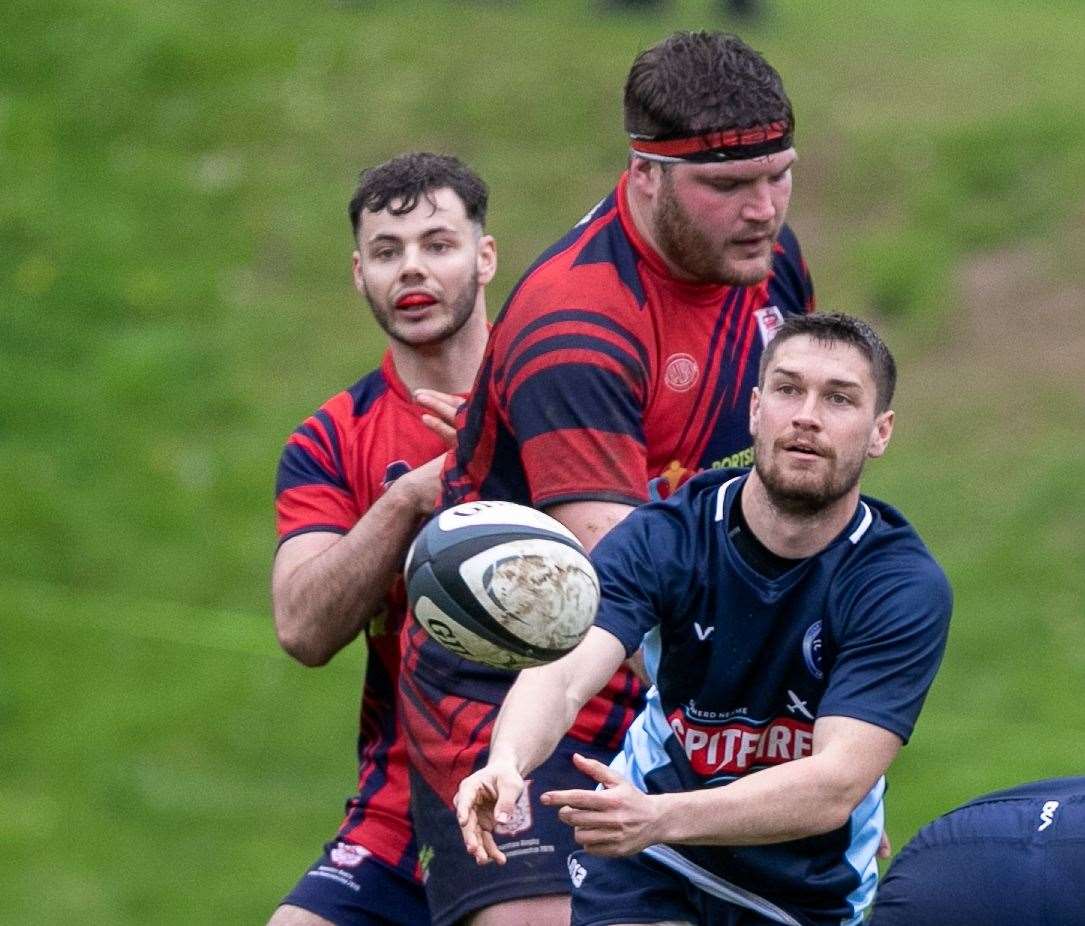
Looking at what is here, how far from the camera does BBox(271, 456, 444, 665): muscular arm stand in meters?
5.98

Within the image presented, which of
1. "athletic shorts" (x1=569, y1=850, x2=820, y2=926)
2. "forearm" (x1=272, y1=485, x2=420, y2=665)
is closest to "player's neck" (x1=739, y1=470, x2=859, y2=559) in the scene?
"athletic shorts" (x1=569, y1=850, x2=820, y2=926)

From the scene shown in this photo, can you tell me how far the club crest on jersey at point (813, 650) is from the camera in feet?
16.5

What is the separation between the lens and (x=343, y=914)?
20.6 feet

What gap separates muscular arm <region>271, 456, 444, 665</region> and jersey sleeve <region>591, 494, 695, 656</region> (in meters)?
0.94

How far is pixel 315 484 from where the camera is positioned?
253 inches

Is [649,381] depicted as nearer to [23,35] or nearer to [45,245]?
[45,245]

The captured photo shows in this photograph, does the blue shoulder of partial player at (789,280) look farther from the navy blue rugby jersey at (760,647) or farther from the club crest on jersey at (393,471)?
the club crest on jersey at (393,471)

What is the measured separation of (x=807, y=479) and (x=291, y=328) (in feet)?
36.9

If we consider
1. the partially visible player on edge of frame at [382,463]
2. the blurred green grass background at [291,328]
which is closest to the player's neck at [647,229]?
the partially visible player on edge of frame at [382,463]

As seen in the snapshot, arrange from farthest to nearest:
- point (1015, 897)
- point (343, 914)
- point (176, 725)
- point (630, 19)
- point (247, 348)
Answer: point (630, 19) < point (247, 348) < point (176, 725) < point (343, 914) < point (1015, 897)

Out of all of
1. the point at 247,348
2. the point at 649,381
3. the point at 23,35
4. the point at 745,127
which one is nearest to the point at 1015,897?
the point at 649,381

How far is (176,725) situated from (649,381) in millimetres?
6584

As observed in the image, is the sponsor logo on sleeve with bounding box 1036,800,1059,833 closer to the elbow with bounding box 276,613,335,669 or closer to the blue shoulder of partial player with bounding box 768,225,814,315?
the blue shoulder of partial player with bounding box 768,225,814,315

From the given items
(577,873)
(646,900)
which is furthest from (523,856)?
(646,900)
